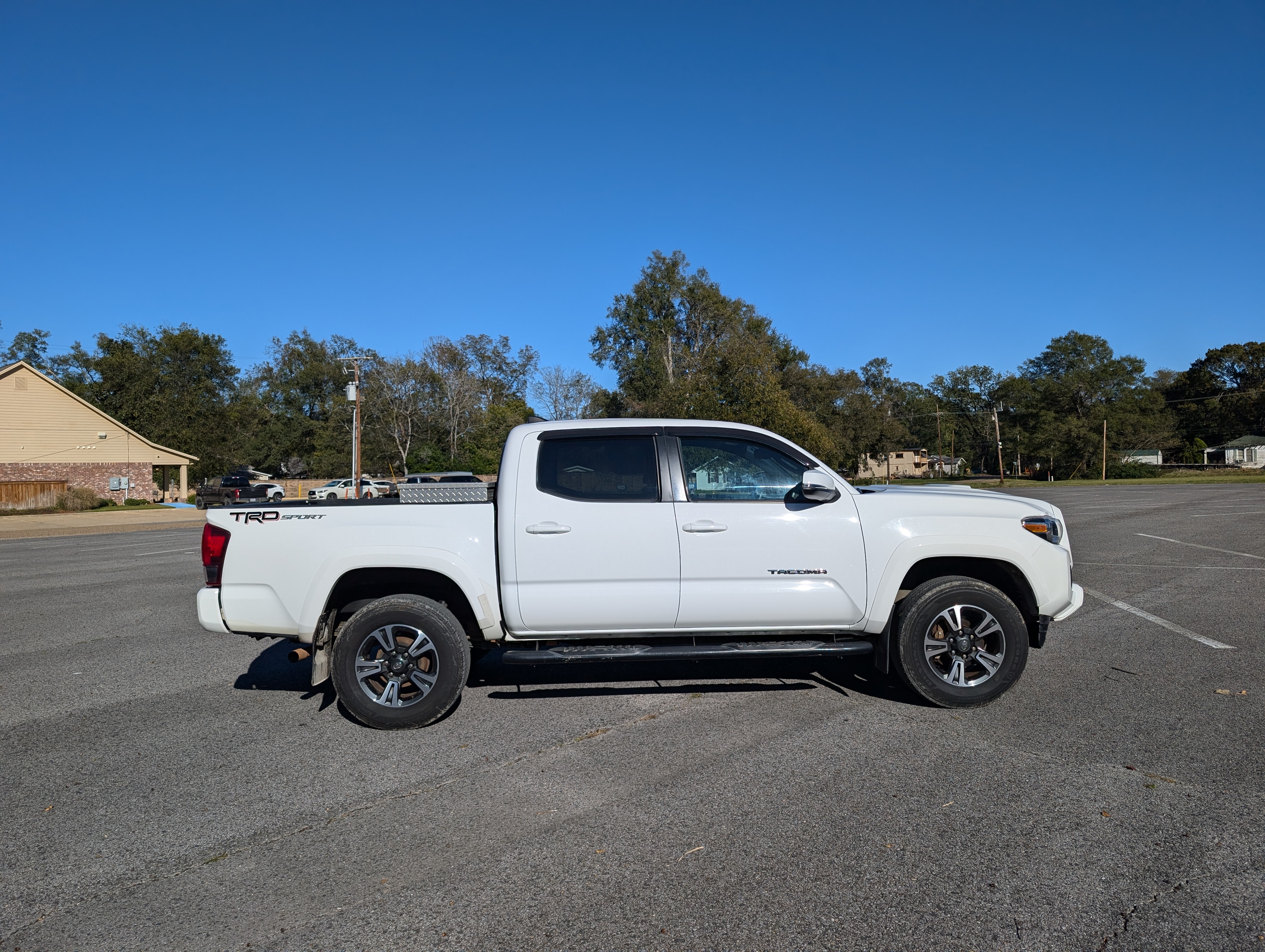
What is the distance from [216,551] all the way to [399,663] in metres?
1.36

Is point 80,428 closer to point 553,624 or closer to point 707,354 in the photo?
point 707,354

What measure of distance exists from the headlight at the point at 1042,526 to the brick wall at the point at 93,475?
1945 inches

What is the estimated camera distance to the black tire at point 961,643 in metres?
5.41

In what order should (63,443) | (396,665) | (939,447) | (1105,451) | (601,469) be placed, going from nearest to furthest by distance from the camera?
(396,665), (601,469), (63,443), (1105,451), (939,447)

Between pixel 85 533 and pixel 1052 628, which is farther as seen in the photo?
pixel 85 533

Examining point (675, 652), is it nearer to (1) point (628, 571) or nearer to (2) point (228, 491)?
(1) point (628, 571)

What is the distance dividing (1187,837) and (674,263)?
2100 inches

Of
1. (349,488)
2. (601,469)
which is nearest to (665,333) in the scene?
(349,488)

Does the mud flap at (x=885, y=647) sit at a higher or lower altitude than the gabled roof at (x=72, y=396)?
lower

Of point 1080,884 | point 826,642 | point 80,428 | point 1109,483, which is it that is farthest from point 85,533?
point 1109,483

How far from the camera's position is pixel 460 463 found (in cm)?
5719

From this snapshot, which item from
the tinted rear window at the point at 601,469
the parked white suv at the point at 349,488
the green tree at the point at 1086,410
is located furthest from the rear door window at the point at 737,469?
the green tree at the point at 1086,410

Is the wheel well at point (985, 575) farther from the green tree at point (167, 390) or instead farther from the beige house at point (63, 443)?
the green tree at point (167, 390)

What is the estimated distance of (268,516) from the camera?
530 cm
